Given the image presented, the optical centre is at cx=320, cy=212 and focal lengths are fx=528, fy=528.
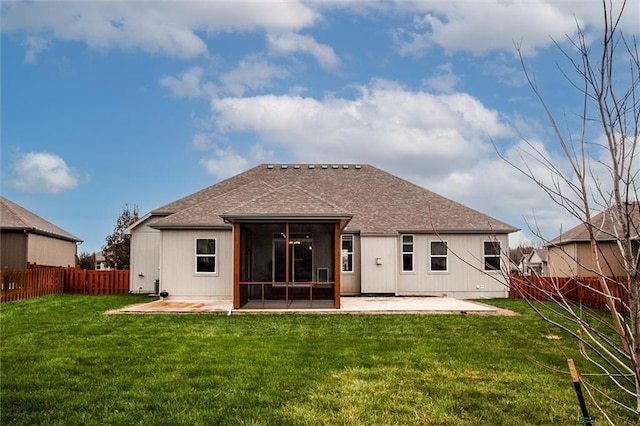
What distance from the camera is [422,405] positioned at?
6016 millimetres

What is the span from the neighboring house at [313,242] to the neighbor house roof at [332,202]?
1.6 inches

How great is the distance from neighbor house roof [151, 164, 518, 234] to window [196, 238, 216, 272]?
2.21 ft

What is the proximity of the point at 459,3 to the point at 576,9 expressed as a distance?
2.35m

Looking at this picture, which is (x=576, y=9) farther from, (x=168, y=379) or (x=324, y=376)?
(x=168, y=379)

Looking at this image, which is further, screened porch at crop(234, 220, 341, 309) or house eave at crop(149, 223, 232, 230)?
screened porch at crop(234, 220, 341, 309)

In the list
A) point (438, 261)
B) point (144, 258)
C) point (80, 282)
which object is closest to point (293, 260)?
point (438, 261)

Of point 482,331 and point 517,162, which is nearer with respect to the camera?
point 517,162

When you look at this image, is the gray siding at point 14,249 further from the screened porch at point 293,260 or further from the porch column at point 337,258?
the porch column at point 337,258

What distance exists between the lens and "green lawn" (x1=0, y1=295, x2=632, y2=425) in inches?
224

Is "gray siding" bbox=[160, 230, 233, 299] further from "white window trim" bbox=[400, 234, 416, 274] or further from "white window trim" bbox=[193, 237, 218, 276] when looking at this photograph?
"white window trim" bbox=[400, 234, 416, 274]

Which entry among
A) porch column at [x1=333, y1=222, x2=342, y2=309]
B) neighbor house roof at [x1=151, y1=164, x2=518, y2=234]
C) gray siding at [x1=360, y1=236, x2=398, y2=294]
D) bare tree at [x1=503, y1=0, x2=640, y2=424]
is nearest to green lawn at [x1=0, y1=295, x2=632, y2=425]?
bare tree at [x1=503, y1=0, x2=640, y2=424]

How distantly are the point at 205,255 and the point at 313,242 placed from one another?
13.4 ft

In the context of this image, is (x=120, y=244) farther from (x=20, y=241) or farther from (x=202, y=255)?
(x=202, y=255)

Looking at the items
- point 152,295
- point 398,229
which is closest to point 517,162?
point 398,229
